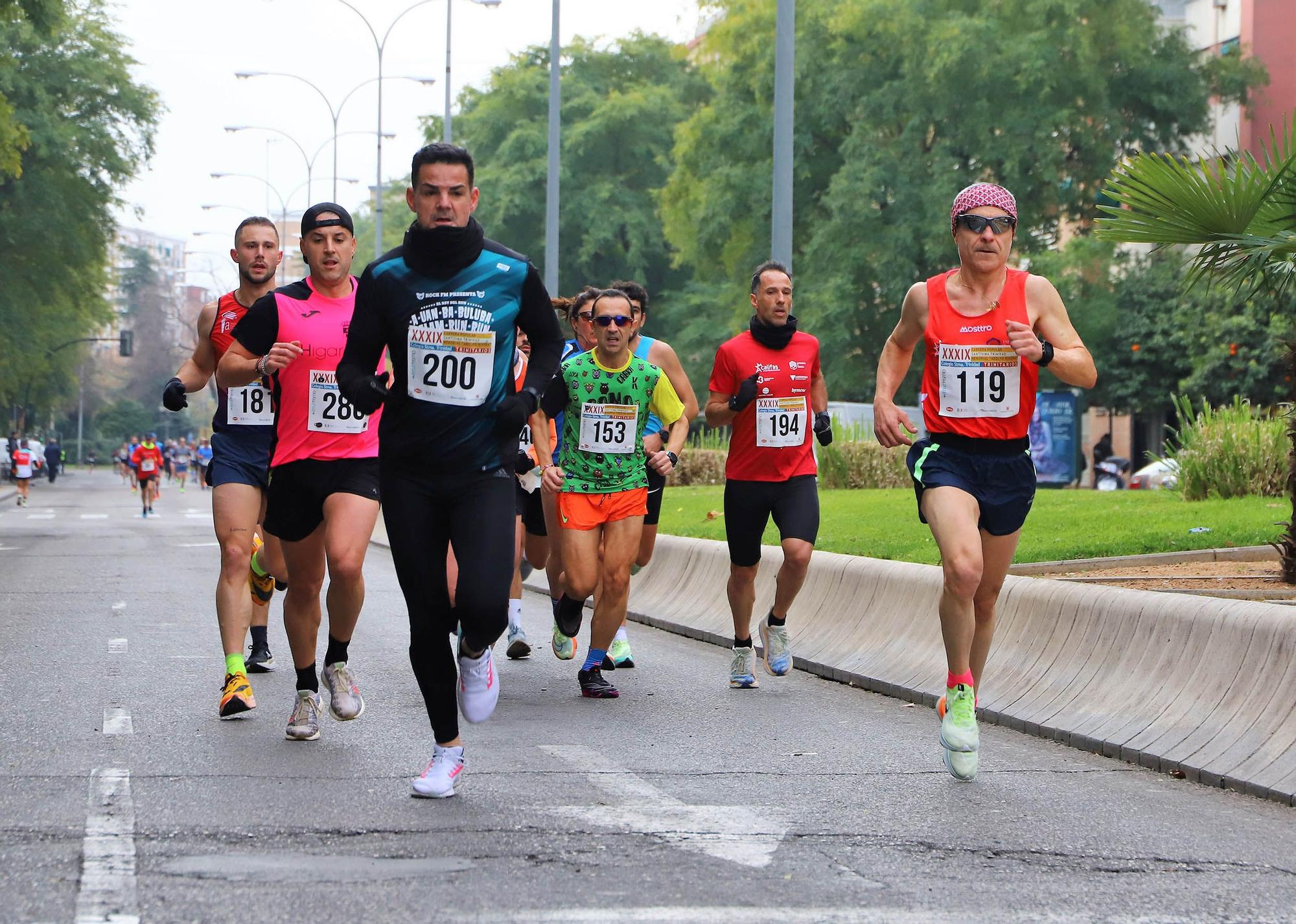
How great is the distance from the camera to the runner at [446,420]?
6.28 metres

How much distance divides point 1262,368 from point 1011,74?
28.1ft

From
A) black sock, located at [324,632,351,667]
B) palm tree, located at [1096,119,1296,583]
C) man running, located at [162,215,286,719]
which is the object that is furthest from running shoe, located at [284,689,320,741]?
palm tree, located at [1096,119,1296,583]

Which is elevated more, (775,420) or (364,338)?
(364,338)

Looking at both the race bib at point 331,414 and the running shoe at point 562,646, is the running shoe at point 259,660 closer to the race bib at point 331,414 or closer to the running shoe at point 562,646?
the running shoe at point 562,646

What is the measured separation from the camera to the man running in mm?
8391

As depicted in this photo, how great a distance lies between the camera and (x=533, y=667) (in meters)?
10.8

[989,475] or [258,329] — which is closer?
[989,475]

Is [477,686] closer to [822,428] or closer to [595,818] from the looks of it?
[595,818]

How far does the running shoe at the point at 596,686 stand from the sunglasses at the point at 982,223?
3238mm

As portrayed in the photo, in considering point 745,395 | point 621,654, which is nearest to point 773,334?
point 745,395

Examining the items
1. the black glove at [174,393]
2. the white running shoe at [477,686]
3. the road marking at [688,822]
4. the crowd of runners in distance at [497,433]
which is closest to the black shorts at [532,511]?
the crowd of runners in distance at [497,433]

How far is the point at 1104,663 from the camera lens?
8359 mm

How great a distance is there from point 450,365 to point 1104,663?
3.52 m

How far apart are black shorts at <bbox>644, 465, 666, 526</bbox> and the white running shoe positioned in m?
3.76
